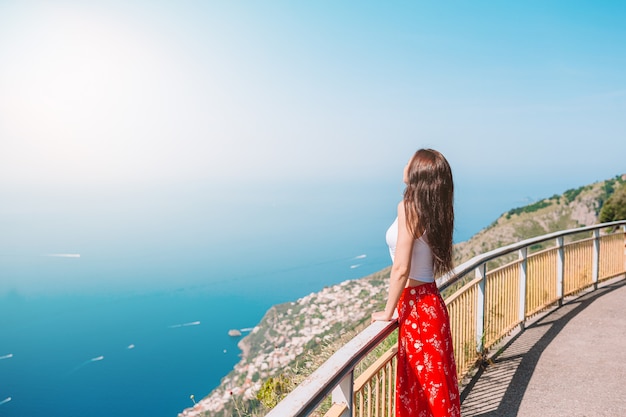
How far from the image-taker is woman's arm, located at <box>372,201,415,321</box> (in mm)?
2709

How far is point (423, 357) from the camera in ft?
9.47

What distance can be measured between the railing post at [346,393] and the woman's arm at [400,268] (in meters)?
0.57

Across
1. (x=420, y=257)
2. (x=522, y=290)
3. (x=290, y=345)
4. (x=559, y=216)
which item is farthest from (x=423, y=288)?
(x=559, y=216)

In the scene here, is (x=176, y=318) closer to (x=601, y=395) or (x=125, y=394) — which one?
(x=125, y=394)

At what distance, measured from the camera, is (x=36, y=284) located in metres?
162

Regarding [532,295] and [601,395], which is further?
[532,295]

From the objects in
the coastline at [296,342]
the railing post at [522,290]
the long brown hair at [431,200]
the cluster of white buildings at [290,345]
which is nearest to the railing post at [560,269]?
the railing post at [522,290]

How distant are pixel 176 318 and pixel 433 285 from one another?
132 meters

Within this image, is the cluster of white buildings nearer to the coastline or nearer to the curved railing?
the coastline

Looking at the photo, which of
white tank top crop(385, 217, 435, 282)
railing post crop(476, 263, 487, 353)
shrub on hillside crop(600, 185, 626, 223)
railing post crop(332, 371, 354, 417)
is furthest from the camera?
shrub on hillside crop(600, 185, 626, 223)

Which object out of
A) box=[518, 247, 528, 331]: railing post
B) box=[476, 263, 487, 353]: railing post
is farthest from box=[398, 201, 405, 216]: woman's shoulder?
box=[518, 247, 528, 331]: railing post

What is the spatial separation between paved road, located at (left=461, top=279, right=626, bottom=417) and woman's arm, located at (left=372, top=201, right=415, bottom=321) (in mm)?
2230

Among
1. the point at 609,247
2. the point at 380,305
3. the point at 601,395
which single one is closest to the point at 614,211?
the point at 609,247

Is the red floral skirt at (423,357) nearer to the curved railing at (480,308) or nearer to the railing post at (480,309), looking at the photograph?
the curved railing at (480,308)
